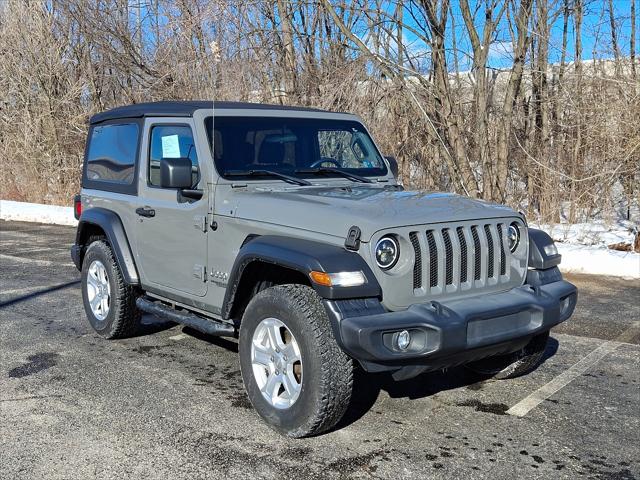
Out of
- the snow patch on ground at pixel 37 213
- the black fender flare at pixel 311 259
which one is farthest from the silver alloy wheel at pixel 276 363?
the snow patch on ground at pixel 37 213

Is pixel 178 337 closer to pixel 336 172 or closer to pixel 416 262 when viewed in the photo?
pixel 336 172

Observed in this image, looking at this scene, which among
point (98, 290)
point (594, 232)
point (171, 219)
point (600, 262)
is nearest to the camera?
point (171, 219)

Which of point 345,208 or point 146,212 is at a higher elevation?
point 345,208

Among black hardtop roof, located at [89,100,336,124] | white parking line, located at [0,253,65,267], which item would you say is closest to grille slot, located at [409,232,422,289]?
black hardtop roof, located at [89,100,336,124]

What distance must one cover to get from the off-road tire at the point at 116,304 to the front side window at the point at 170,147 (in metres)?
0.88

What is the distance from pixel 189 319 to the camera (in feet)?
16.3

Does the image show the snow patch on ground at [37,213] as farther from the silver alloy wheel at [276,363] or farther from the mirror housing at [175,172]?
the silver alloy wheel at [276,363]

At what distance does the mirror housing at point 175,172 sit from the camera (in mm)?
4723

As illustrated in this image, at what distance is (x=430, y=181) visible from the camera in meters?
13.0

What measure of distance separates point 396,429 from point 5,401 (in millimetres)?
2521

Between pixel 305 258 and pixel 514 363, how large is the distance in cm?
200

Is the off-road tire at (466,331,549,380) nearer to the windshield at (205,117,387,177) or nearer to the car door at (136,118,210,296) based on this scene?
the windshield at (205,117,387,177)

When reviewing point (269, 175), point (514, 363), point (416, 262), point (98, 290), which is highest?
point (269, 175)

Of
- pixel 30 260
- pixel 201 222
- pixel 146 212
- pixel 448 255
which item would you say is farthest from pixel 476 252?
pixel 30 260
